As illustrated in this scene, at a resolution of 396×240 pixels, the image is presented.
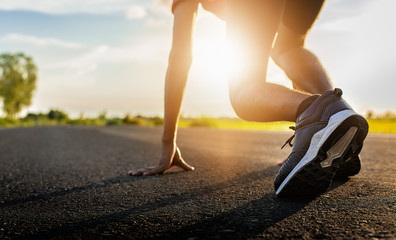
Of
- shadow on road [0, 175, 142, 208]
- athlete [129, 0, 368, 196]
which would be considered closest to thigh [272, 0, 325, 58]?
athlete [129, 0, 368, 196]

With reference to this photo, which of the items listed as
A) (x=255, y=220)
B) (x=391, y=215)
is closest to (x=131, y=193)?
(x=255, y=220)

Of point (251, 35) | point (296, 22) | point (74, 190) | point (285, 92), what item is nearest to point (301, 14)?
point (296, 22)

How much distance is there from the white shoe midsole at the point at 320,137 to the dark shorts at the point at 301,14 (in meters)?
0.82

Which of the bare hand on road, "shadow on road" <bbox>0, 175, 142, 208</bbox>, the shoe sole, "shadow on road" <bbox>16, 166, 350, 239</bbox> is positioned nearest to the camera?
"shadow on road" <bbox>16, 166, 350, 239</bbox>

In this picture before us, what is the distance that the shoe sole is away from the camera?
1.15m

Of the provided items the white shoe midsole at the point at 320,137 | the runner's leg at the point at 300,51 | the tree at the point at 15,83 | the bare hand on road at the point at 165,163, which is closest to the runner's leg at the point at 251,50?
the white shoe midsole at the point at 320,137

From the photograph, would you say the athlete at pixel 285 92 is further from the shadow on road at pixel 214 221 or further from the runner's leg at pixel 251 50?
the shadow on road at pixel 214 221

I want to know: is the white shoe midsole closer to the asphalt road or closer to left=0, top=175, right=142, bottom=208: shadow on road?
the asphalt road

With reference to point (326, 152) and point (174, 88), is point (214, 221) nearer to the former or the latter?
point (326, 152)

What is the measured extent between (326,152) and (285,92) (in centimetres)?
32

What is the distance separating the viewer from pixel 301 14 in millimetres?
1802

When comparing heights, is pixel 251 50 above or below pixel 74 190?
above

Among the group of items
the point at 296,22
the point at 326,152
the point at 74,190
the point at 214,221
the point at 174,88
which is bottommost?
the point at 74,190

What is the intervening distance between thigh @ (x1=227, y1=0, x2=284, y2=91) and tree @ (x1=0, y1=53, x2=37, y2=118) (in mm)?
47166
